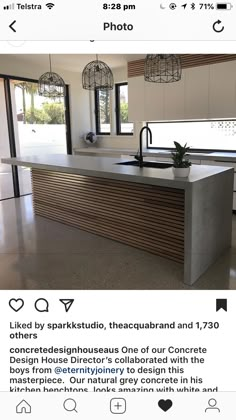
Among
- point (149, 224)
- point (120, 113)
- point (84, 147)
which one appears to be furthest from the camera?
point (84, 147)

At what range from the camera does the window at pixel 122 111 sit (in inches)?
208
